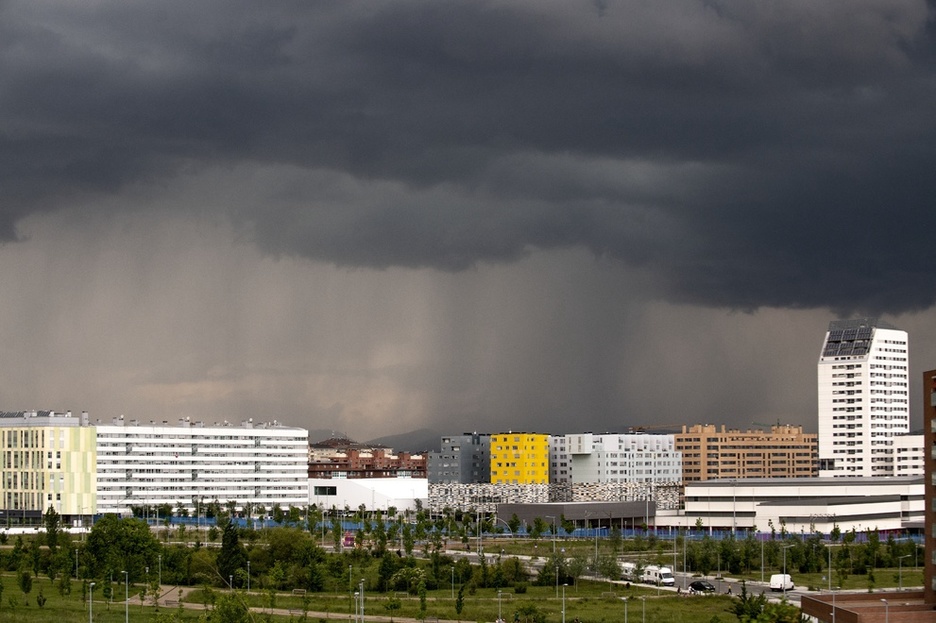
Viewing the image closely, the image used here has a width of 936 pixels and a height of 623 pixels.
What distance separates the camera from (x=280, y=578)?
79.1m

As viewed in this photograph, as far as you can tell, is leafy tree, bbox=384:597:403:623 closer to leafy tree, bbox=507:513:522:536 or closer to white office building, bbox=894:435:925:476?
leafy tree, bbox=507:513:522:536

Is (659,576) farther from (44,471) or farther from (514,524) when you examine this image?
(44,471)

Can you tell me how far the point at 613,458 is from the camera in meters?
169

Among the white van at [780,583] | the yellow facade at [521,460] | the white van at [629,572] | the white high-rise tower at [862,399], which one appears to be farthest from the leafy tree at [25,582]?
the white high-rise tower at [862,399]

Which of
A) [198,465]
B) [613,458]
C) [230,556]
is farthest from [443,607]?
[613,458]

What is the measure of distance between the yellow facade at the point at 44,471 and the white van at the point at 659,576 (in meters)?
70.0

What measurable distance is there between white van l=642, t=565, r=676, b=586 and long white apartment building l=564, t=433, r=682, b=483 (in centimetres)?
8035

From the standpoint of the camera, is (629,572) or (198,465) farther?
(198,465)

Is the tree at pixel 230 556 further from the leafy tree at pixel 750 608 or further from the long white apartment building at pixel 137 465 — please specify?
the long white apartment building at pixel 137 465

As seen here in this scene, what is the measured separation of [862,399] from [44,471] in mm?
101064

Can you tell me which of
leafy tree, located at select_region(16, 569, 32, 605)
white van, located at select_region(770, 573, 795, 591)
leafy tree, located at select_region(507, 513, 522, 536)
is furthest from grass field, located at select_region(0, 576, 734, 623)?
leafy tree, located at select_region(507, 513, 522, 536)

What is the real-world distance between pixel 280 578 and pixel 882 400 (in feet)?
371

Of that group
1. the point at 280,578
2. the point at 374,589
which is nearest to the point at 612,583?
the point at 374,589

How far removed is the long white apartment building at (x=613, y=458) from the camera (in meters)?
169
